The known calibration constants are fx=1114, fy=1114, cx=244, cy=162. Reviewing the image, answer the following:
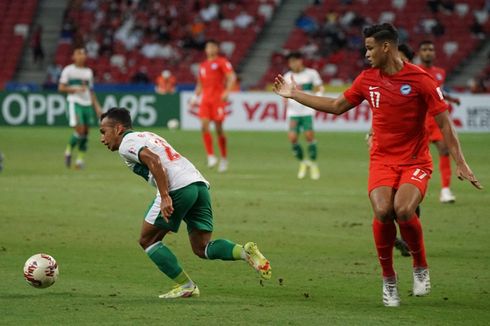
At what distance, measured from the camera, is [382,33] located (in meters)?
8.98

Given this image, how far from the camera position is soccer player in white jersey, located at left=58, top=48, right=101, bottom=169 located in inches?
939

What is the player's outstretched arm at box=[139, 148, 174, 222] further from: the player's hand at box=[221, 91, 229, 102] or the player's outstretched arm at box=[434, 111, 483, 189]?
the player's hand at box=[221, 91, 229, 102]

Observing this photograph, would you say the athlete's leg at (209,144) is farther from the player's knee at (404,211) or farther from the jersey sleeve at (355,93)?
the player's knee at (404,211)

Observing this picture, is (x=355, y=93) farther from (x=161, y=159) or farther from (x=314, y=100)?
(x=161, y=159)

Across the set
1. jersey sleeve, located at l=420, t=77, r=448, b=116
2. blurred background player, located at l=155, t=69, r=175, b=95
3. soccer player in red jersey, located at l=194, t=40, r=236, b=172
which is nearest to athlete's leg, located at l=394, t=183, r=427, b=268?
jersey sleeve, located at l=420, t=77, r=448, b=116

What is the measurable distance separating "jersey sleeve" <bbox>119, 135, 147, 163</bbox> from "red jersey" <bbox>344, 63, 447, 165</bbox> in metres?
1.78

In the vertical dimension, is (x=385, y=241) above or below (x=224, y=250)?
above

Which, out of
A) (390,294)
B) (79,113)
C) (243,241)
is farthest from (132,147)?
(79,113)

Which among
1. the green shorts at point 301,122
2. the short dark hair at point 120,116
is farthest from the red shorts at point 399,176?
the green shorts at point 301,122

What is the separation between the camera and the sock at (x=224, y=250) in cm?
942

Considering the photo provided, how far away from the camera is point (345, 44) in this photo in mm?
42156

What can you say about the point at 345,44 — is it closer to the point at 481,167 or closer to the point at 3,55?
the point at 3,55

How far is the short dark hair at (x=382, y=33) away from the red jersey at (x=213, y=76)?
16.0 m

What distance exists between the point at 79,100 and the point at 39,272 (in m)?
14.9
